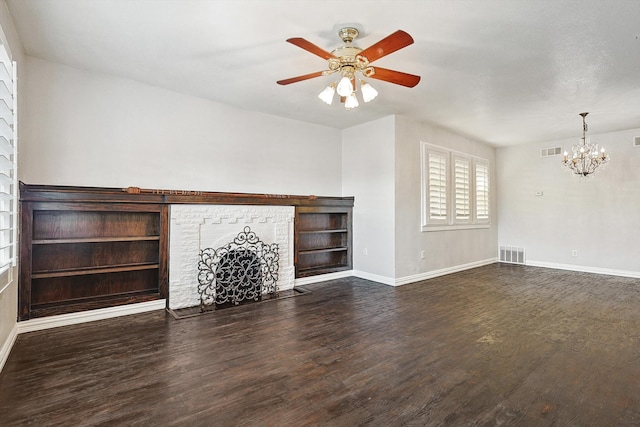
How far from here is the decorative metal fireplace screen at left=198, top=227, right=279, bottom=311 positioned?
418 centimetres

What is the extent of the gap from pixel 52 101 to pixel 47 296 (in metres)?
2.14

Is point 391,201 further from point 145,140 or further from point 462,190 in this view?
point 145,140

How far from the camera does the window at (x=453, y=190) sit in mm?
5762

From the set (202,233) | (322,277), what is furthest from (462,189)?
(202,233)

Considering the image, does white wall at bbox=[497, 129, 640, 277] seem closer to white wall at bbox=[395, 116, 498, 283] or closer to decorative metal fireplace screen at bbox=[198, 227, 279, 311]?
white wall at bbox=[395, 116, 498, 283]

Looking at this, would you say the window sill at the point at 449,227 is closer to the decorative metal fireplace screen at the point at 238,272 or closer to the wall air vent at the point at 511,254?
the wall air vent at the point at 511,254

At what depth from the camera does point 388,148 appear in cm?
532

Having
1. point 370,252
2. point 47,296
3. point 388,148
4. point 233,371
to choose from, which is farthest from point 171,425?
point 388,148

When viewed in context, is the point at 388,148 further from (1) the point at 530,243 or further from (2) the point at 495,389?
(1) the point at 530,243

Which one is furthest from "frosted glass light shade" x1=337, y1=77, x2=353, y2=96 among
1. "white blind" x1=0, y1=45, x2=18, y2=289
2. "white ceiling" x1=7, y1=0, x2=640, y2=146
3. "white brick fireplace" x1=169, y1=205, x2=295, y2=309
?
"white brick fireplace" x1=169, y1=205, x2=295, y2=309

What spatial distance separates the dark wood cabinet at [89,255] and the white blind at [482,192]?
20.4 ft

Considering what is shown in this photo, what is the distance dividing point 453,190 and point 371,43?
4.11m

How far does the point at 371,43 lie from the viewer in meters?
2.99

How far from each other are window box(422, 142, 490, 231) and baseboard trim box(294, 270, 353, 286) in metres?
1.61
